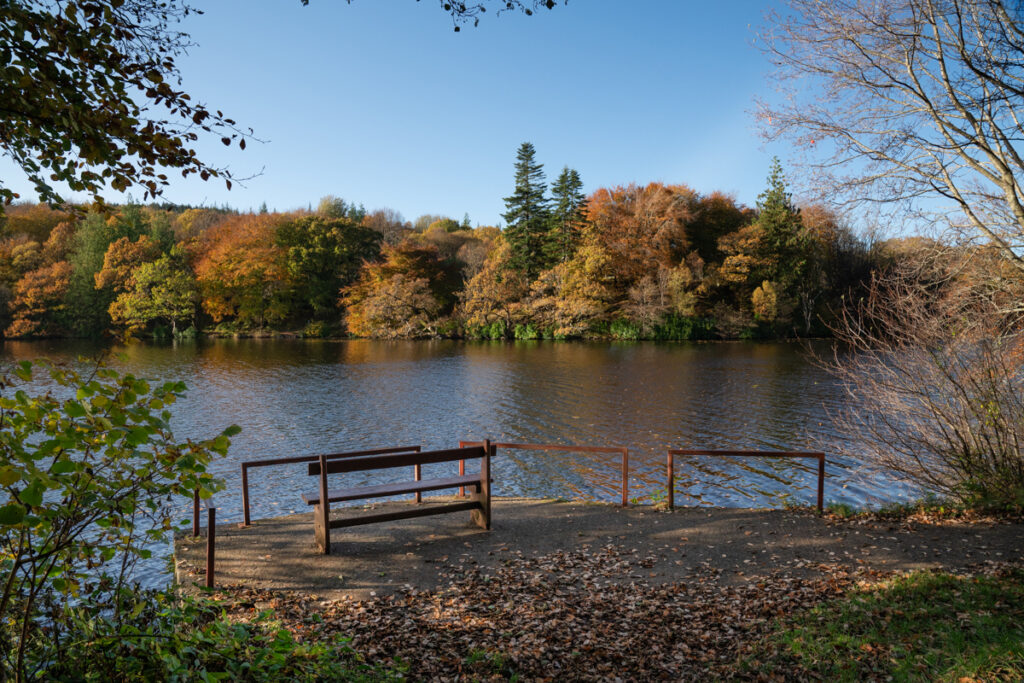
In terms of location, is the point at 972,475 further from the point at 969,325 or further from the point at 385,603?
the point at 385,603

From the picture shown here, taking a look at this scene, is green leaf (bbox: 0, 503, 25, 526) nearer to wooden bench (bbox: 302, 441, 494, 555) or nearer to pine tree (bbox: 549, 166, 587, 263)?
wooden bench (bbox: 302, 441, 494, 555)

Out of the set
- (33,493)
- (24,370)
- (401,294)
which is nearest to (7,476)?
(33,493)

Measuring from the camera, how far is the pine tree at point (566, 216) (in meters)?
55.6

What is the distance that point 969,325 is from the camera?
816 cm

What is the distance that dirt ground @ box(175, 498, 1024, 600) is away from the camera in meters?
6.90

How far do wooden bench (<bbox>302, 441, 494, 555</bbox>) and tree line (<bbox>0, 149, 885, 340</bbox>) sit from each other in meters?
44.0

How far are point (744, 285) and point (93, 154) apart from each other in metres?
57.1

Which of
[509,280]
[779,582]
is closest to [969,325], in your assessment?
[779,582]

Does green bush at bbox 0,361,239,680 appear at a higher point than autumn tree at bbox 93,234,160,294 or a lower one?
lower

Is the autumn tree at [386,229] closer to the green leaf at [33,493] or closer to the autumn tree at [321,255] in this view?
the autumn tree at [321,255]

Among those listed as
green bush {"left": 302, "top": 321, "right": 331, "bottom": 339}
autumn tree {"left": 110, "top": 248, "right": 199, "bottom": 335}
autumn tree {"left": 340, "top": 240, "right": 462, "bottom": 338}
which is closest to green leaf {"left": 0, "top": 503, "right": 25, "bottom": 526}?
autumn tree {"left": 340, "top": 240, "right": 462, "bottom": 338}

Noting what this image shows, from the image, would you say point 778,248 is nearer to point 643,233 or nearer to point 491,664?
point 643,233

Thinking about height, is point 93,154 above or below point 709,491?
above

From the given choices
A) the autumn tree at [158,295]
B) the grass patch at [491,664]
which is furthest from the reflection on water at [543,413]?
the autumn tree at [158,295]
